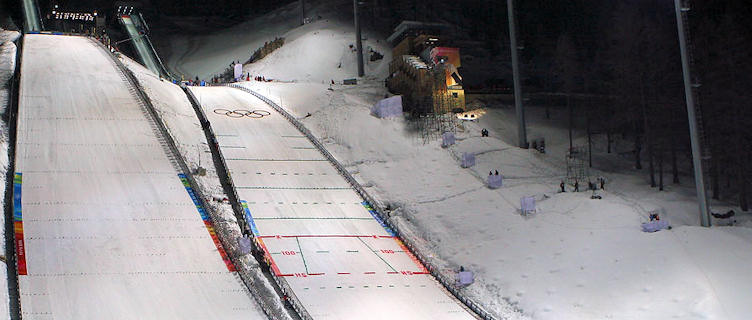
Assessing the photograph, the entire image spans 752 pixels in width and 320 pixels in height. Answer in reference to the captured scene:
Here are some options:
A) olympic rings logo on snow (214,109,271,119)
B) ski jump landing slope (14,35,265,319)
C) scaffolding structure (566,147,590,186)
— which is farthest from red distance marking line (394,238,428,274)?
olympic rings logo on snow (214,109,271,119)

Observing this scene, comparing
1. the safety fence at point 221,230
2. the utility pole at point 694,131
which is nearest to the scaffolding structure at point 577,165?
the utility pole at point 694,131

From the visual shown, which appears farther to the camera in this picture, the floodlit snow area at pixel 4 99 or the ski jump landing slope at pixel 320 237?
the ski jump landing slope at pixel 320 237

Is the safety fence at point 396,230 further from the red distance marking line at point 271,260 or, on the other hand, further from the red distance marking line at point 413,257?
the red distance marking line at point 271,260

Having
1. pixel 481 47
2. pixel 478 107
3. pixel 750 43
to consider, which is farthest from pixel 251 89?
pixel 750 43

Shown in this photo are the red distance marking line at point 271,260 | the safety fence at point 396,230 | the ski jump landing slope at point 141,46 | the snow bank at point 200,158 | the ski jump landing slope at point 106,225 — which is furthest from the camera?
the ski jump landing slope at point 141,46

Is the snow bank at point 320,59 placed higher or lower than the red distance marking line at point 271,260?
higher

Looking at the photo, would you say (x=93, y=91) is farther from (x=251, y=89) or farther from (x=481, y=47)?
(x=481, y=47)

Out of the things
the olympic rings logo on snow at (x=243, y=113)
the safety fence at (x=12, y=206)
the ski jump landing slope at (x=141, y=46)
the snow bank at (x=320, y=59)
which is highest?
the ski jump landing slope at (x=141, y=46)
